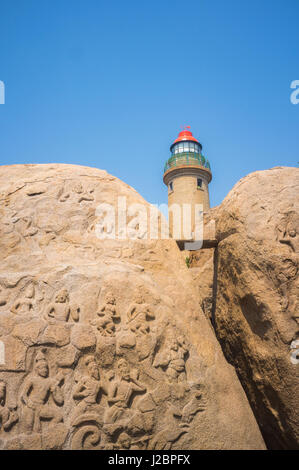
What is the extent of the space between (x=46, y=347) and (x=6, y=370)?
1.32ft

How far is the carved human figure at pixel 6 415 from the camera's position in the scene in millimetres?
3029

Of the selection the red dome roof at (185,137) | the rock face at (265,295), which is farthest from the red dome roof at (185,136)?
the rock face at (265,295)

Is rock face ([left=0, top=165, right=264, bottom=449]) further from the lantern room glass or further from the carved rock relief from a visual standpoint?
the lantern room glass

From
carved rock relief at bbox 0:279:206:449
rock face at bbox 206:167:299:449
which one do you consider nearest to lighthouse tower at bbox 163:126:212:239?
rock face at bbox 206:167:299:449

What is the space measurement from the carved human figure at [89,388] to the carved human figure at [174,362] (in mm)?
618

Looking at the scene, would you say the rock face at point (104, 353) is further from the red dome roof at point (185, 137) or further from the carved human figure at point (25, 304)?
the red dome roof at point (185, 137)

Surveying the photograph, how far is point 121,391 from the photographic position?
3383 mm

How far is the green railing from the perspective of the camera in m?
22.1

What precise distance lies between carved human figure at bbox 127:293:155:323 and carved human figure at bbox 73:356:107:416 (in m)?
0.62

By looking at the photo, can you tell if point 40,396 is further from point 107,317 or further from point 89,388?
point 107,317

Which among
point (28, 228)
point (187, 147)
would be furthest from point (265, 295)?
point (187, 147)

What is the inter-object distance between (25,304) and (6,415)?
1.04 metres
